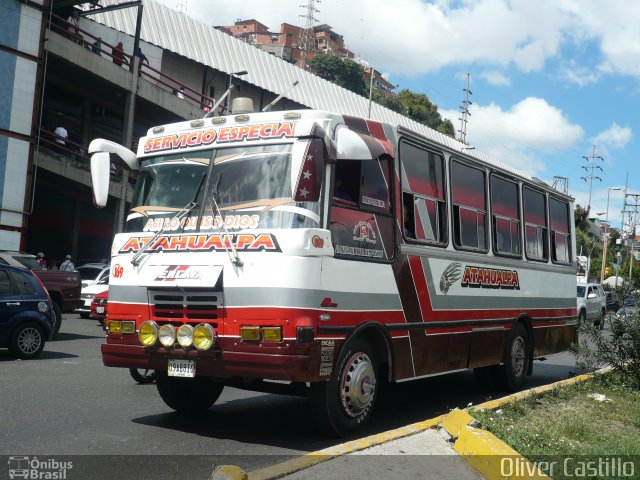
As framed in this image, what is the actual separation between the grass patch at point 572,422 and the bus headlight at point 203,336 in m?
2.57

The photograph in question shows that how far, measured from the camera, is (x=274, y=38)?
14550cm

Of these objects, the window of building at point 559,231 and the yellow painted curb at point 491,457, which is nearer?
the yellow painted curb at point 491,457

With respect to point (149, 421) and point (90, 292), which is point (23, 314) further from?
point (90, 292)

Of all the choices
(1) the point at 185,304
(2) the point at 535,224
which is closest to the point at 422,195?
(1) the point at 185,304

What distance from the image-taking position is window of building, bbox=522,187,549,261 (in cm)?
1185

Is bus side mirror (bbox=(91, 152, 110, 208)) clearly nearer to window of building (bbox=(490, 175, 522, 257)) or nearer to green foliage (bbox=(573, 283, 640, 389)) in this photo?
window of building (bbox=(490, 175, 522, 257))

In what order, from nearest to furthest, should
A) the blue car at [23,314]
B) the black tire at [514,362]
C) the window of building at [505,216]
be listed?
1. the window of building at [505,216]
2. the black tire at [514,362]
3. the blue car at [23,314]

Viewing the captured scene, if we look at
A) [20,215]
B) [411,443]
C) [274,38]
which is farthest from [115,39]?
[274,38]

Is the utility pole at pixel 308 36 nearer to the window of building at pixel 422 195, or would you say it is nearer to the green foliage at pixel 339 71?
the green foliage at pixel 339 71

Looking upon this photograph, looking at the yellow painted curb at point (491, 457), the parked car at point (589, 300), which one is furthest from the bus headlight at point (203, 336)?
the parked car at point (589, 300)

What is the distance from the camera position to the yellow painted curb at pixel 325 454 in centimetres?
540

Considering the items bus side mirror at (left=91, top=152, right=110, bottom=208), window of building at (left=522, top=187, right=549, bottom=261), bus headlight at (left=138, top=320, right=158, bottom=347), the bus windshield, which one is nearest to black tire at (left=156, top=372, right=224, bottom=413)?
bus headlight at (left=138, top=320, right=158, bottom=347)

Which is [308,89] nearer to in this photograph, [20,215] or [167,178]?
[20,215]

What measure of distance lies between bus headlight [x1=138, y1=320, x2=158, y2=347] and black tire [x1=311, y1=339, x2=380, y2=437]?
1552mm
